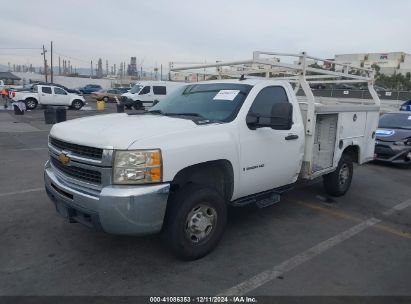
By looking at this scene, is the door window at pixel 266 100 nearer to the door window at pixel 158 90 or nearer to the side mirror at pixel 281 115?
the side mirror at pixel 281 115

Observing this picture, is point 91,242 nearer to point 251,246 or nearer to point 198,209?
point 198,209

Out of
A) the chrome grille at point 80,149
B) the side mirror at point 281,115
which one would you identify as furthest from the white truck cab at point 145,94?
the side mirror at point 281,115

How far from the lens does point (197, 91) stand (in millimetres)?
4957

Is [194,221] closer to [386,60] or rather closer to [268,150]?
[268,150]

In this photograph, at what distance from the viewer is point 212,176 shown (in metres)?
4.08

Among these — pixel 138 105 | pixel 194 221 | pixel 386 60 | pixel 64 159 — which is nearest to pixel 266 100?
pixel 194 221

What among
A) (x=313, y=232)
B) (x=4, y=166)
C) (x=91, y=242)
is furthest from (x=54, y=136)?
(x=4, y=166)

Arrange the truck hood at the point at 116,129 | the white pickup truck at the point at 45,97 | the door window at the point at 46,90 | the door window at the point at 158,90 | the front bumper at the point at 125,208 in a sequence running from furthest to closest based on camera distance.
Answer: the door window at the point at 158,90 < the door window at the point at 46,90 < the white pickup truck at the point at 45,97 < the truck hood at the point at 116,129 < the front bumper at the point at 125,208

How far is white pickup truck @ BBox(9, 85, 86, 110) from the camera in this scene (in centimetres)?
2441

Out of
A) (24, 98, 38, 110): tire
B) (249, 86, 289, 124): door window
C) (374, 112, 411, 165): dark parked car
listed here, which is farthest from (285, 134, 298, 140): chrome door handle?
(24, 98, 38, 110): tire

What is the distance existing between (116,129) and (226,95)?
153cm

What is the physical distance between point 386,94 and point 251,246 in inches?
1043

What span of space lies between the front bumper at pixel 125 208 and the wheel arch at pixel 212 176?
0.37 meters

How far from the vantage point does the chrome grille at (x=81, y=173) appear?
3.42 m
